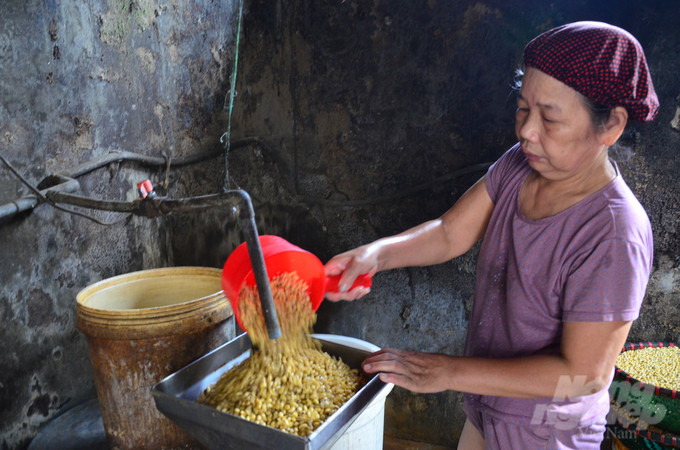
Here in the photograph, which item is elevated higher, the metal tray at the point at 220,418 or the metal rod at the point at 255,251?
the metal rod at the point at 255,251

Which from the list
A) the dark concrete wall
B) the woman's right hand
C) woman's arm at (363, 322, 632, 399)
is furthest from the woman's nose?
the dark concrete wall

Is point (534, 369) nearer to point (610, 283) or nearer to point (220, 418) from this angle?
point (610, 283)

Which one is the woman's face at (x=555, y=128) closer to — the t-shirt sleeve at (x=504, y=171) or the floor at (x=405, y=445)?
the t-shirt sleeve at (x=504, y=171)

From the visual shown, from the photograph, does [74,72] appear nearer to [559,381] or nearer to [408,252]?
[408,252]

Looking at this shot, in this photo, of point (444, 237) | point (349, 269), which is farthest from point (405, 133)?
point (349, 269)

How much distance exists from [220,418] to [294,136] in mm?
2075

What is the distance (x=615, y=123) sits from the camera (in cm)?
120

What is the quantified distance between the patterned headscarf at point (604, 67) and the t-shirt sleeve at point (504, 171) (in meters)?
0.42

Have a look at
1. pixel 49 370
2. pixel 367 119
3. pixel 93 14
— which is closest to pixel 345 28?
pixel 367 119

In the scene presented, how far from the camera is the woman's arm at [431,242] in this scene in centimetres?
162

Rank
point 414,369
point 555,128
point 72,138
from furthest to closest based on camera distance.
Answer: point 72,138 < point 414,369 < point 555,128

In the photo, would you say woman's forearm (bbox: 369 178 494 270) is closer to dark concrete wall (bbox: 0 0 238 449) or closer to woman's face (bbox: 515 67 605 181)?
woman's face (bbox: 515 67 605 181)

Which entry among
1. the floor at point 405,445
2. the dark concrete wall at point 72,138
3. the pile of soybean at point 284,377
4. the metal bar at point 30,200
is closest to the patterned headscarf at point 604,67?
the pile of soybean at point 284,377

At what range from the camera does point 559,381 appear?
1.24 metres
